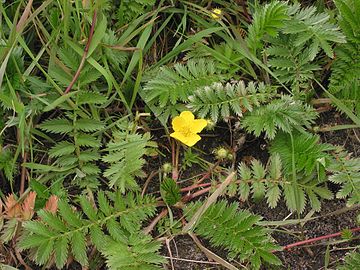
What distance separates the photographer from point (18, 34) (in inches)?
100

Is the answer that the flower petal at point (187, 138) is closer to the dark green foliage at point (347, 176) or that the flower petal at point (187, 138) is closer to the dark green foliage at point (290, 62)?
the dark green foliage at point (290, 62)

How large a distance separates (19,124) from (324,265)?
1.40 metres

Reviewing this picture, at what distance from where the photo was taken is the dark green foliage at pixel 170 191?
8.38ft

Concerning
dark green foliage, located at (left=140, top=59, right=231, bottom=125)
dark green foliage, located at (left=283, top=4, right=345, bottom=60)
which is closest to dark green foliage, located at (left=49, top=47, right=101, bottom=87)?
dark green foliage, located at (left=140, top=59, right=231, bottom=125)

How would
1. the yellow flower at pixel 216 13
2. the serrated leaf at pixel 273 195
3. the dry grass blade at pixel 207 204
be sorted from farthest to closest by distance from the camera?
the yellow flower at pixel 216 13
the serrated leaf at pixel 273 195
the dry grass blade at pixel 207 204

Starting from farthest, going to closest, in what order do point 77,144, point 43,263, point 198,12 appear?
1. point 198,12
2. point 77,144
3. point 43,263

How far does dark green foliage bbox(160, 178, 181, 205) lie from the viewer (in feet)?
8.38

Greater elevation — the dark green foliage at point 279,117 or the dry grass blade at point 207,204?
the dark green foliage at point 279,117

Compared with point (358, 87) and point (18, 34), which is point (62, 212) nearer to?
point (18, 34)

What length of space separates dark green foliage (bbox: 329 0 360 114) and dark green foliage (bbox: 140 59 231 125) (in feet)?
1.68

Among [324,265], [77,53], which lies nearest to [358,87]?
[324,265]

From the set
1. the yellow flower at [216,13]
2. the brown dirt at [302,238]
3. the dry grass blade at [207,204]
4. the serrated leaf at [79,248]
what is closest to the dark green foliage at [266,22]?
the yellow flower at [216,13]

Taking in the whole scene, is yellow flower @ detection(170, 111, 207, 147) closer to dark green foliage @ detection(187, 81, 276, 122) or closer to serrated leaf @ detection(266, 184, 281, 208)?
dark green foliage @ detection(187, 81, 276, 122)

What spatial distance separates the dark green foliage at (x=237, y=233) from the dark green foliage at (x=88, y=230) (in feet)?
0.80
